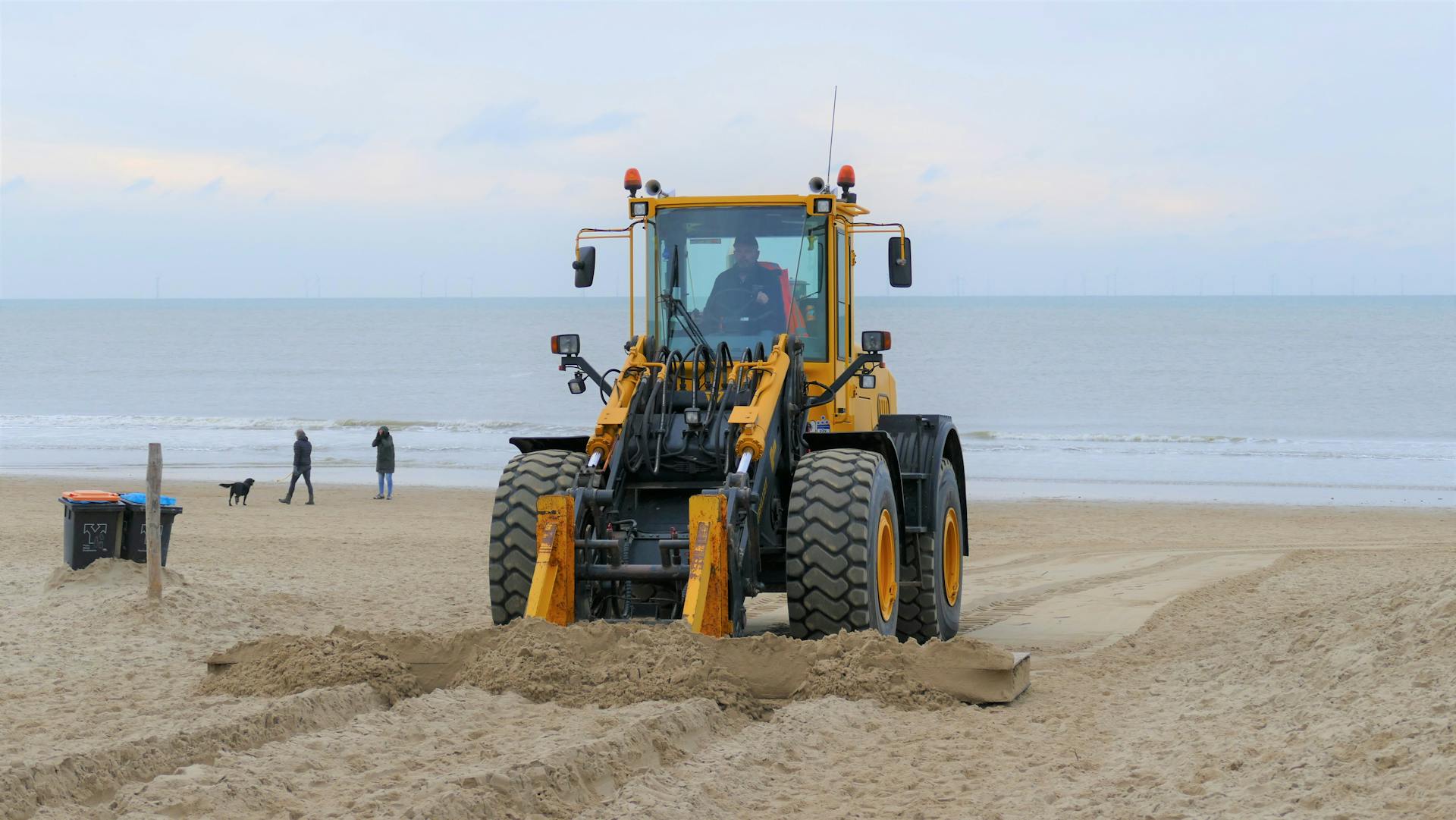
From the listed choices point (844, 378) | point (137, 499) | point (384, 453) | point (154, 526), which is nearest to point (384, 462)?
point (384, 453)

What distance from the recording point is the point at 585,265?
9742 mm

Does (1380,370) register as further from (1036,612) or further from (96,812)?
(96,812)

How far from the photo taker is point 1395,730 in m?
6.10

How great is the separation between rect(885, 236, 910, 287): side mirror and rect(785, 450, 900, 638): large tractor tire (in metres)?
1.85

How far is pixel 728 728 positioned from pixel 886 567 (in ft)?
7.13

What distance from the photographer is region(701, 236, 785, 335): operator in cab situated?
9.44m

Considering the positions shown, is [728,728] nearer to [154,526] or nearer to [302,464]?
[154,526]

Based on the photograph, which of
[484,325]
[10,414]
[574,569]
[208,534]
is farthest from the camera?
[484,325]

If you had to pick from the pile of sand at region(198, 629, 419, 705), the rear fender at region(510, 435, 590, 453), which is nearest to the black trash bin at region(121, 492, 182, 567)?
the rear fender at region(510, 435, 590, 453)

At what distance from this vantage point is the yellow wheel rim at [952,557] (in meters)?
10.6

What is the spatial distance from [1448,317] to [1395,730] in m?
166

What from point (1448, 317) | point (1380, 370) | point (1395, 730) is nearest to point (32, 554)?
point (1395, 730)

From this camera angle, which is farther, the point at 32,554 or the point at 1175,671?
the point at 32,554

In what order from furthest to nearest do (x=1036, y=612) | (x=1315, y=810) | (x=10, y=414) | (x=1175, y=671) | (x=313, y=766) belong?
(x=10, y=414)
(x=1036, y=612)
(x=1175, y=671)
(x=313, y=766)
(x=1315, y=810)
